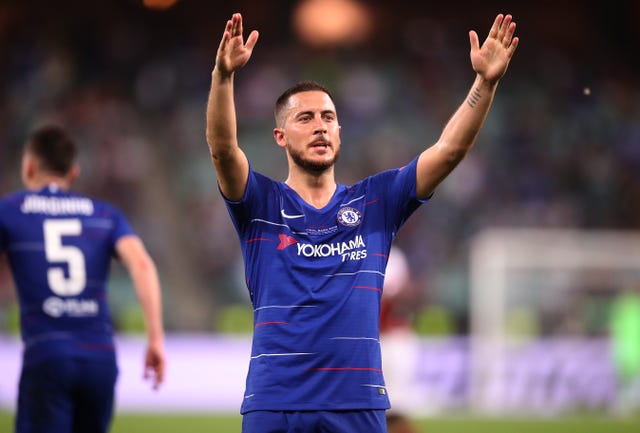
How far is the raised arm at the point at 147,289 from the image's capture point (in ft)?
19.5

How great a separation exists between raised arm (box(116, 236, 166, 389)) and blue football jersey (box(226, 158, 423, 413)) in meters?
1.49

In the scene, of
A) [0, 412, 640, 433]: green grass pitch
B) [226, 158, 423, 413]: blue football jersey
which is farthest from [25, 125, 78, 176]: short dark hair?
[0, 412, 640, 433]: green grass pitch

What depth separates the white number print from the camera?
571cm

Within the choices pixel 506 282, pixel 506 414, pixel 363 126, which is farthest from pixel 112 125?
pixel 506 414

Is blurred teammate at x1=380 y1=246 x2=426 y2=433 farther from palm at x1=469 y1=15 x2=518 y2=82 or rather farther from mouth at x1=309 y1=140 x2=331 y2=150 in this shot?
palm at x1=469 y1=15 x2=518 y2=82

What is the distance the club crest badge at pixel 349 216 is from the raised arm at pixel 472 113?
299 millimetres

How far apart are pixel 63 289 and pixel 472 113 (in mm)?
2537

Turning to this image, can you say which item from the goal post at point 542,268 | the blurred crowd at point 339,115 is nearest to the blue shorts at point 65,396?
the goal post at point 542,268

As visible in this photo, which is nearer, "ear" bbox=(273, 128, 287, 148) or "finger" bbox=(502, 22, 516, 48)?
"finger" bbox=(502, 22, 516, 48)

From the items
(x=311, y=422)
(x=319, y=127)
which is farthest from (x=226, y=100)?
A: (x=311, y=422)

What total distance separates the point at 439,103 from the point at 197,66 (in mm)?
5374

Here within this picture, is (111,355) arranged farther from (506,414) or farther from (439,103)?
(439,103)

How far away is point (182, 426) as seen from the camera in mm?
12688

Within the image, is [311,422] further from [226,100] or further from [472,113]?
[472,113]
